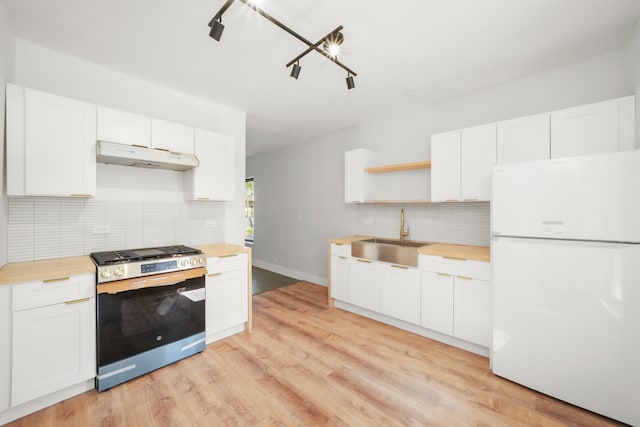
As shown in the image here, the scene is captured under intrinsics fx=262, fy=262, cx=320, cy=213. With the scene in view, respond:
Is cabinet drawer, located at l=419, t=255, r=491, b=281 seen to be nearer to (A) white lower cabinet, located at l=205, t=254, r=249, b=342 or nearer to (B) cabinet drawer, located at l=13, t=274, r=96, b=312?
(A) white lower cabinet, located at l=205, t=254, r=249, b=342

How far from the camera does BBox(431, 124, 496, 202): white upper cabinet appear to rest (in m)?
2.62

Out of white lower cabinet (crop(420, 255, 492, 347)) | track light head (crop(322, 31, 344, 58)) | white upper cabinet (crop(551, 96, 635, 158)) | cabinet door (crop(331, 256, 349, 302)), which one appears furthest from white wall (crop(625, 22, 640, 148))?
cabinet door (crop(331, 256, 349, 302))

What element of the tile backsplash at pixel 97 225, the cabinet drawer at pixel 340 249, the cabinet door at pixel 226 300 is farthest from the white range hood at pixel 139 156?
the cabinet drawer at pixel 340 249

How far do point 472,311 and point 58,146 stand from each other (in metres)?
3.81

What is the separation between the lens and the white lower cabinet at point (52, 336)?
1.67 metres

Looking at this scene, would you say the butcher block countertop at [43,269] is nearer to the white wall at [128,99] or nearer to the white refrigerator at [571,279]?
the white wall at [128,99]

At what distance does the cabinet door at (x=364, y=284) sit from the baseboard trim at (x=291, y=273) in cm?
131

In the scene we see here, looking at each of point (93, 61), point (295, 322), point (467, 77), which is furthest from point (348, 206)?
point (93, 61)

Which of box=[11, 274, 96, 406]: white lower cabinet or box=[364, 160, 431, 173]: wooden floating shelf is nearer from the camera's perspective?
box=[11, 274, 96, 406]: white lower cabinet

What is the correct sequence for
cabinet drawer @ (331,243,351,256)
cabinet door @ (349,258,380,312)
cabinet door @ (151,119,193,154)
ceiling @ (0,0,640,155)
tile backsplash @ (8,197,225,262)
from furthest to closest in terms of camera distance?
cabinet drawer @ (331,243,351,256) → cabinet door @ (349,258,380,312) → cabinet door @ (151,119,193,154) → tile backsplash @ (8,197,225,262) → ceiling @ (0,0,640,155)

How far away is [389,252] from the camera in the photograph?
120 inches

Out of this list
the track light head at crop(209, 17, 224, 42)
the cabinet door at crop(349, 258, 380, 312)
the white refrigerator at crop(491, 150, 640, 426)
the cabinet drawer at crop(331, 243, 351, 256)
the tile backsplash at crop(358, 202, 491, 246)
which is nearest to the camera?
the track light head at crop(209, 17, 224, 42)

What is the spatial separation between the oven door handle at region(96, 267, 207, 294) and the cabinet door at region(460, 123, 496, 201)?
2.79 meters

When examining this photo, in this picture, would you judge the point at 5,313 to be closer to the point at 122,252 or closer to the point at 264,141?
the point at 122,252
